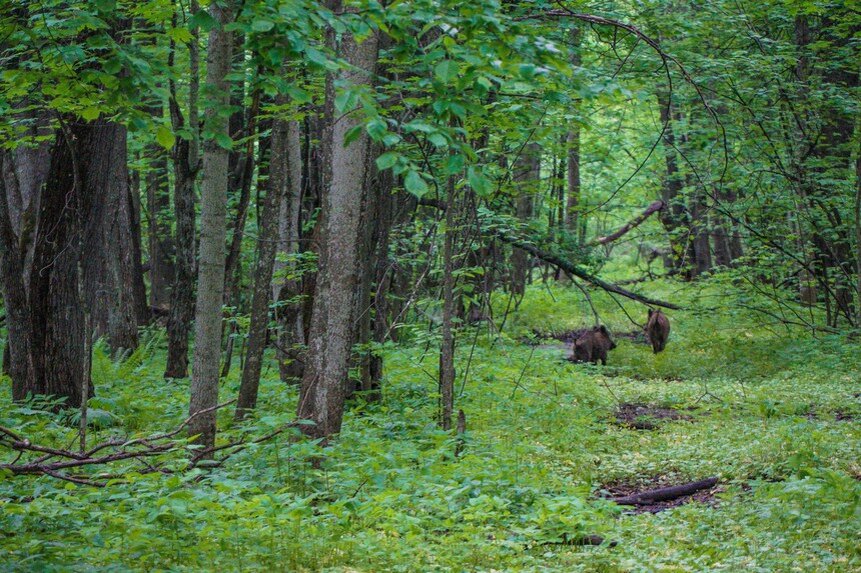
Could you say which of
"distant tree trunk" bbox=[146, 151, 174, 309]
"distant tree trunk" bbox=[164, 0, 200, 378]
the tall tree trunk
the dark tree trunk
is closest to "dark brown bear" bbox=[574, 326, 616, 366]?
"distant tree trunk" bbox=[164, 0, 200, 378]

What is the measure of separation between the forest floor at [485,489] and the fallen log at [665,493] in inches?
3.8

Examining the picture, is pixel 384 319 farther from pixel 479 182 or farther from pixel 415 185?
pixel 415 185

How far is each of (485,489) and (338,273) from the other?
2141 mm

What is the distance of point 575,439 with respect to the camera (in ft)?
29.5

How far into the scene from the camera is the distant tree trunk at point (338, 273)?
670cm

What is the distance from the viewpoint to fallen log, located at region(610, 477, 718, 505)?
6926 millimetres

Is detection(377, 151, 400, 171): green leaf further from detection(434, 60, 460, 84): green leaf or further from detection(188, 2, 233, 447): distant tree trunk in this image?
detection(188, 2, 233, 447): distant tree trunk

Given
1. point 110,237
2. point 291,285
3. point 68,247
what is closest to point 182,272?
point 291,285

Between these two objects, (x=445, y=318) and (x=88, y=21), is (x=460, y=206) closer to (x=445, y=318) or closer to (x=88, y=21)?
(x=445, y=318)

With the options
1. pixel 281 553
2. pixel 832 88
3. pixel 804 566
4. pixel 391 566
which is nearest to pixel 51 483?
pixel 281 553

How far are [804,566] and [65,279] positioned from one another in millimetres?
8147

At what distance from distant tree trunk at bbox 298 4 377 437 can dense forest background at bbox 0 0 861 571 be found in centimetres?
3

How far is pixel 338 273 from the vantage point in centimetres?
679

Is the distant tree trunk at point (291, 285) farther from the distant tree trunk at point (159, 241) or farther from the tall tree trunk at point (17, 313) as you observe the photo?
the distant tree trunk at point (159, 241)
